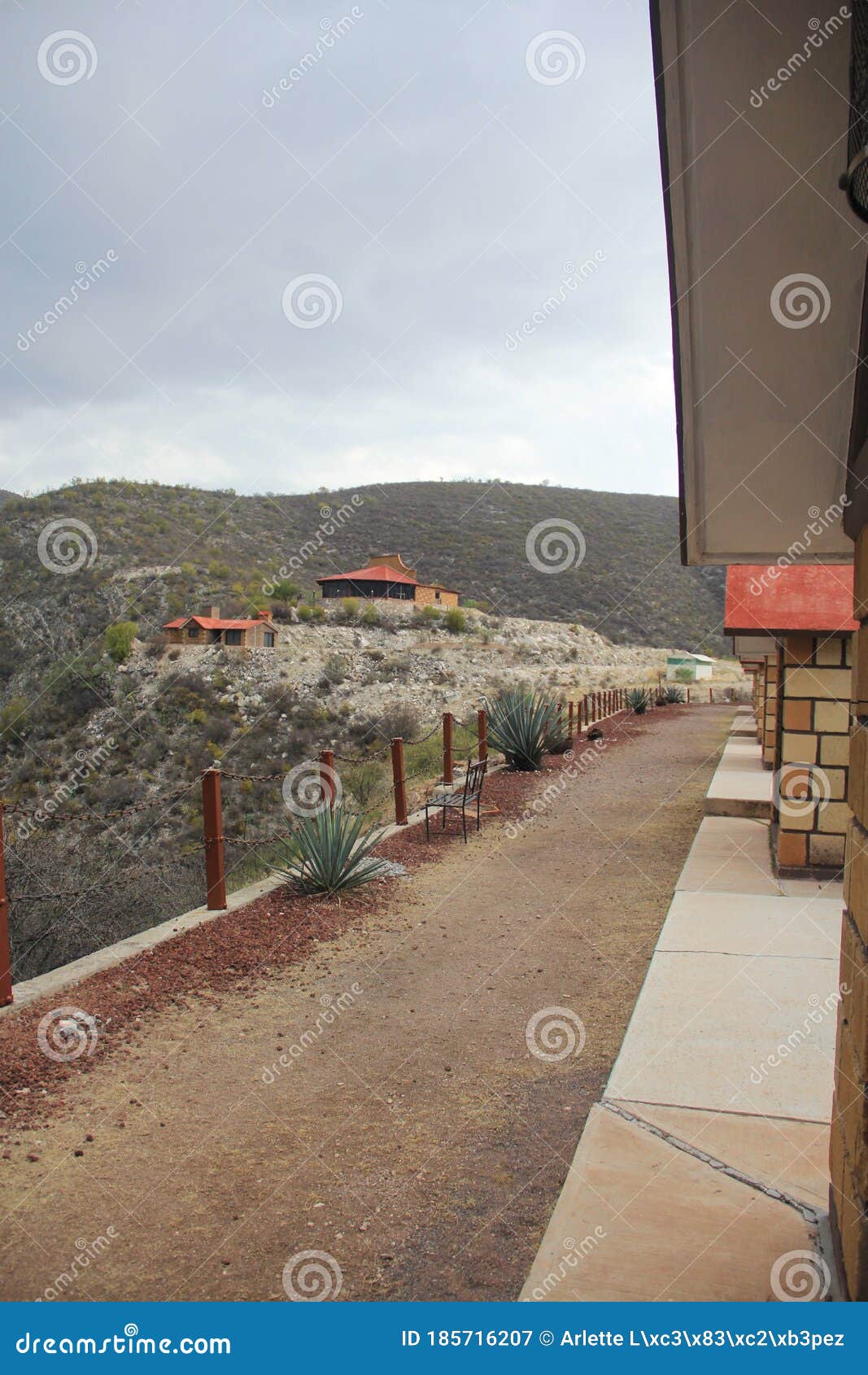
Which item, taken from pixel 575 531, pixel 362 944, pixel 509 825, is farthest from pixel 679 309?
pixel 575 531

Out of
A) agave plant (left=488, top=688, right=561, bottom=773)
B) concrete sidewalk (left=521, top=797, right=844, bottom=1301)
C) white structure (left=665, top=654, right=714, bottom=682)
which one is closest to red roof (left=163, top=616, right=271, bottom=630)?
white structure (left=665, top=654, right=714, bottom=682)

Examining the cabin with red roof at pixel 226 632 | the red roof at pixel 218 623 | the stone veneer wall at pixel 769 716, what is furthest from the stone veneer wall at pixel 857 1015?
the red roof at pixel 218 623

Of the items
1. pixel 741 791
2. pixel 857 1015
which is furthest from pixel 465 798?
pixel 857 1015

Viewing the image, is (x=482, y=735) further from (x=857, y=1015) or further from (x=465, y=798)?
(x=857, y=1015)

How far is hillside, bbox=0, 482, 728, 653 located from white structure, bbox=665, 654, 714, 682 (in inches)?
221

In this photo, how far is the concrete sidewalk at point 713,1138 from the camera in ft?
7.70

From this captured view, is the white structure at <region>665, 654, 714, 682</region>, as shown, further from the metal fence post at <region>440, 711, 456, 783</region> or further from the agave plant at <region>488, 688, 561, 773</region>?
the metal fence post at <region>440, 711, 456, 783</region>

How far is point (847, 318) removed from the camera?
2.17 m

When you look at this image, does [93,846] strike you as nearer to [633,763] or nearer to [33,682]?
[633,763]

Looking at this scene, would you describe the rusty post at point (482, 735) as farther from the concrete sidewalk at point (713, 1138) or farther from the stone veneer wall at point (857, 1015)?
the stone veneer wall at point (857, 1015)

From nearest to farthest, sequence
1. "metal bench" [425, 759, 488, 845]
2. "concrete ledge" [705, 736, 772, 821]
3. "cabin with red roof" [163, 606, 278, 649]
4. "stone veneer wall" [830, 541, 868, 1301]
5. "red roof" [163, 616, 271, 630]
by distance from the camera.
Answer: "stone veneer wall" [830, 541, 868, 1301]
"metal bench" [425, 759, 488, 845]
"concrete ledge" [705, 736, 772, 821]
"cabin with red roof" [163, 606, 278, 649]
"red roof" [163, 616, 271, 630]

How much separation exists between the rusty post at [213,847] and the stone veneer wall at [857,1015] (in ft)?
16.2

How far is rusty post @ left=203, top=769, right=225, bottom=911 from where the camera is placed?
21.3ft

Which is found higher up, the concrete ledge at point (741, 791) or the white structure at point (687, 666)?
the white structure at point (687, 666)
